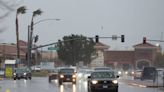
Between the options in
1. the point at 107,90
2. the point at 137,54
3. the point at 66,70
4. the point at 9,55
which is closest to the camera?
the point at 107,90

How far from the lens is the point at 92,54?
160m

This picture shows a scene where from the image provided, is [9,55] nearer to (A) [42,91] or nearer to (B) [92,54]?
(B) [92,54]

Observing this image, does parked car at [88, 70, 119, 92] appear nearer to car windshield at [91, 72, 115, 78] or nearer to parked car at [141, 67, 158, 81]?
car windshield at [91, 72, 115, 78]

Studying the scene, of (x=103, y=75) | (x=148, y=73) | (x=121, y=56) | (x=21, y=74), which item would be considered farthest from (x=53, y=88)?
(x=121, y=56)

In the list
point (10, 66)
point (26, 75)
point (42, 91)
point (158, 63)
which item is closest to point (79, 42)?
point (158, 63)

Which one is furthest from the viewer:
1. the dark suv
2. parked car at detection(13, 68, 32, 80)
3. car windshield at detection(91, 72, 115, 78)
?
parked car at detection(13, 68, 32, 80)

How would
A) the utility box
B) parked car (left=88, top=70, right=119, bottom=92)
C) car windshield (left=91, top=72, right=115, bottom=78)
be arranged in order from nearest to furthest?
parked car (left=88, top=70, right=119, bottom=92), car windshield (left=91, top=72, right=115, bottom=78), the utility box

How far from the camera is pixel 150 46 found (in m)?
162

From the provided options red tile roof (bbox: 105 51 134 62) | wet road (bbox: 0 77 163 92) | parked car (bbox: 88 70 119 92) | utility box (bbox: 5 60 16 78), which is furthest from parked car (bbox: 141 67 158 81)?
red tile roof (bbox: 105 51 134 62)

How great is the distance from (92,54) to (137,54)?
13256 mm

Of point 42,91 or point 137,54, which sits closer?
point 42,91

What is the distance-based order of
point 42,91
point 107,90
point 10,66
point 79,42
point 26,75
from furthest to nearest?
point 79,42 < point 10,66 < point 26,75 < point 42,91 < point 107,90

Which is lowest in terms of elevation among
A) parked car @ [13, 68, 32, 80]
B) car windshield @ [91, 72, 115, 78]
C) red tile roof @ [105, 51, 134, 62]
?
parked car @ [13, 68, 32, 80]

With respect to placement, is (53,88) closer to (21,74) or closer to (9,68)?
(21,74)
